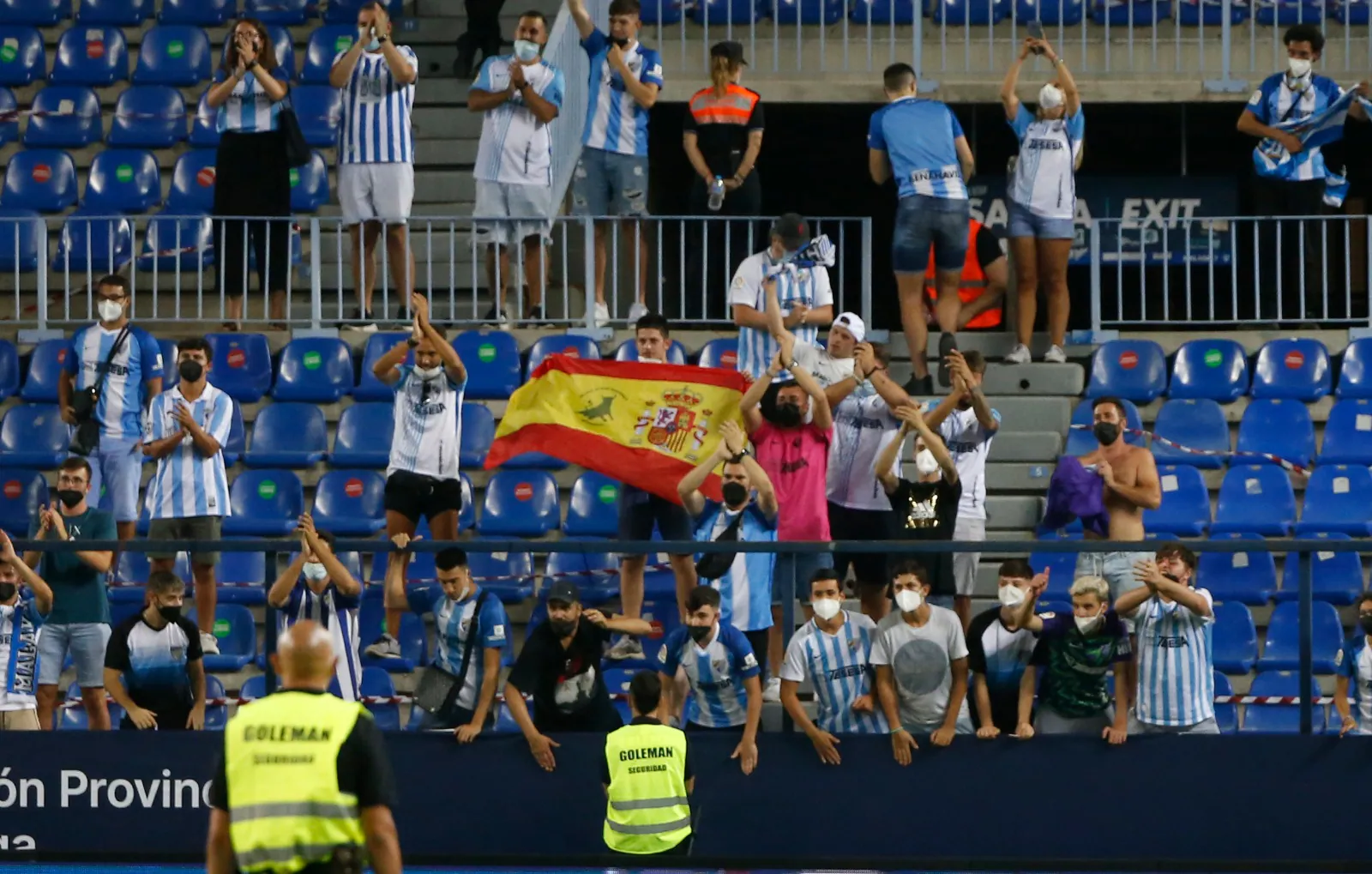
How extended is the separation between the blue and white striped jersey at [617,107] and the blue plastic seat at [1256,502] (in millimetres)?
4646

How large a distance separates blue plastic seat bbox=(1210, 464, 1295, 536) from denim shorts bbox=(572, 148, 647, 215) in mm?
4479

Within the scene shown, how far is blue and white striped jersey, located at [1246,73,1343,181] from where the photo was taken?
670 inches

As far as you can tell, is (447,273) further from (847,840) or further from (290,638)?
(290,638)

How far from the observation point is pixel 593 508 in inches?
609

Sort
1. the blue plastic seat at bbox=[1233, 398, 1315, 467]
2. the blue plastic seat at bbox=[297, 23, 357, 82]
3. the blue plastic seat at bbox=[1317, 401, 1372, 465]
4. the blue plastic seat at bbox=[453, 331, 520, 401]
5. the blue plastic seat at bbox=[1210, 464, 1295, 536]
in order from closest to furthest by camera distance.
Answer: the blue plastic seat at bbox=[1210, 464, 1295, 536] → the blue plastic seat at bbox=[1317, 401, 1372, 465] → the blue plastic seat at bbox=[1233, 398, 1315, 467] → the blue plastic seat at bbox=[453, 331, 520, 401] → the blue plastic seat at bbox=[297, 23, 357, 82]

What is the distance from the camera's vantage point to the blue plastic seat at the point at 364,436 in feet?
52.1

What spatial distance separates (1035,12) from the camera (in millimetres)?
19266

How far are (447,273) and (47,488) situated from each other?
Result: 3766 mm

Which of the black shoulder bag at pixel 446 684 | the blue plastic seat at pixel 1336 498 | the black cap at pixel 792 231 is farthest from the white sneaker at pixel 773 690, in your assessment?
the blue plastic seat at pixel 1336 498

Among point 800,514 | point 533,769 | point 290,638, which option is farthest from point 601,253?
point 290,638

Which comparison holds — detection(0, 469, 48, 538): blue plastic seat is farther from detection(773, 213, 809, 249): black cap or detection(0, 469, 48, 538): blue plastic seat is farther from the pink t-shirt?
detection(773, 213, 809, 249): black cap

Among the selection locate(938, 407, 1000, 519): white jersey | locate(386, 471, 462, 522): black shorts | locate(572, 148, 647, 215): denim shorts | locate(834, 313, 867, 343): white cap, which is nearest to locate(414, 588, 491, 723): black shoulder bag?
locate(386, 471, 462, 522): black shorts

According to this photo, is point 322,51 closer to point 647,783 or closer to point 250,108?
point 250,108

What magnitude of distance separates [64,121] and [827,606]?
31.0ft
